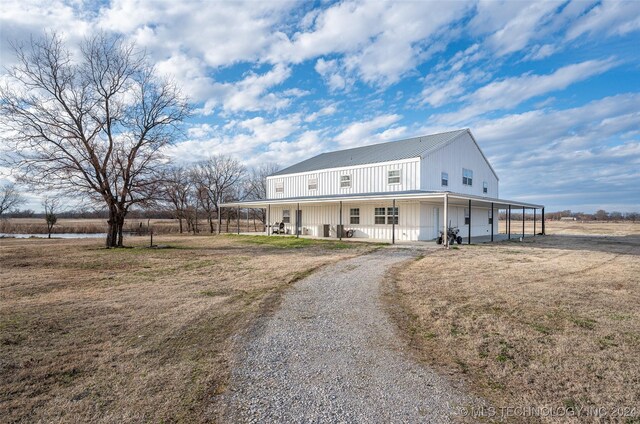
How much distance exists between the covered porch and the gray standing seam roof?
3278 mm

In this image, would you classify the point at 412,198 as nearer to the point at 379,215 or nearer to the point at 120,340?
the point at 379,215

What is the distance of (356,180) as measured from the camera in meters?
24.5

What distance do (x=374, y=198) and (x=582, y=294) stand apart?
1234 cm

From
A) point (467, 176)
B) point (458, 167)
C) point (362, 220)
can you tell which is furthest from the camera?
point (467, 176)

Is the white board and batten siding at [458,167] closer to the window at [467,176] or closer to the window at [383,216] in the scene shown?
the window at [467,176]

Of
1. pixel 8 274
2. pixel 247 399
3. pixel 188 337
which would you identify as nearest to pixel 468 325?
pixel 247 399

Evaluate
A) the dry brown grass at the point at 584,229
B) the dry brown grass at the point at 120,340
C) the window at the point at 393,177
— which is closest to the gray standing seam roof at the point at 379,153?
the window at the point at 393,177

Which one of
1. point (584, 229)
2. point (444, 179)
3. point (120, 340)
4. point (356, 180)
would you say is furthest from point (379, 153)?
point (584, 229)

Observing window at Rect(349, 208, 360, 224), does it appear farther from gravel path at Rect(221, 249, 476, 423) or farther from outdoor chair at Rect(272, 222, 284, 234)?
gravel path at Rect(221, 249, 476, 423)

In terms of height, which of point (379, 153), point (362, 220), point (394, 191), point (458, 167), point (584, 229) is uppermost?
point (379, 153)

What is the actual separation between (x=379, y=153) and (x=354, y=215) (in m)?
5.50

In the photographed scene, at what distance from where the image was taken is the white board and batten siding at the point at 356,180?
21.7m

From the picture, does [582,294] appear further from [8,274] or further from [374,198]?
[8,274]

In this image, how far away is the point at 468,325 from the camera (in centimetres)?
530
